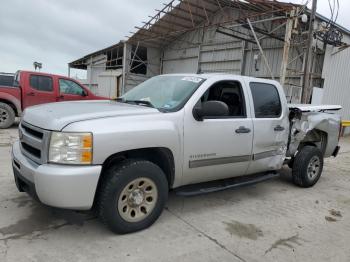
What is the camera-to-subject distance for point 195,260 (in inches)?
127

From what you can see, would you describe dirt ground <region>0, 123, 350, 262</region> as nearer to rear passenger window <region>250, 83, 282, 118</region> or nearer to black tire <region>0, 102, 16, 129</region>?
rear passenger window <region>250, 83, 282, 118</region>

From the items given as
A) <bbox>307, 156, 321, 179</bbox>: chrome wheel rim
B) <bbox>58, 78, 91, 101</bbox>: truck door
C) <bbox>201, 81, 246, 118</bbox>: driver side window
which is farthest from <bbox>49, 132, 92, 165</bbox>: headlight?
<bbox>58, 78, 91, 101</bbox>: truck door

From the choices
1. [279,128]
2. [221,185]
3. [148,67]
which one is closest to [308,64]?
[279,128]

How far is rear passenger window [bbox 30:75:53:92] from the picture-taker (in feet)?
34.0

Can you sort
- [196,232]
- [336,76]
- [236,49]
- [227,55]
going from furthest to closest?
[227,55] < [236,49] < [336,76] < [196,232]

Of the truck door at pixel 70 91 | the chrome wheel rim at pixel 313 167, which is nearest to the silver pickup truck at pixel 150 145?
the chrome wheel rim at pixel 313 167

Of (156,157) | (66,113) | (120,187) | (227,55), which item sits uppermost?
(227,55)

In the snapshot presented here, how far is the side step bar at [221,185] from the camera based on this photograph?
13.7ft

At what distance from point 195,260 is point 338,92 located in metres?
14.6

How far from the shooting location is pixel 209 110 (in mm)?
3943

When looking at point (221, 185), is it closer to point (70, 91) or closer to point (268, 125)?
point (268, 125)

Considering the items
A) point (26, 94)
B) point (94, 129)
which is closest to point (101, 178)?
point (94, 129)

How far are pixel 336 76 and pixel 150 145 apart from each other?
13956mm

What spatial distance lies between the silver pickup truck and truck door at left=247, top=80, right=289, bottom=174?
2 cm
